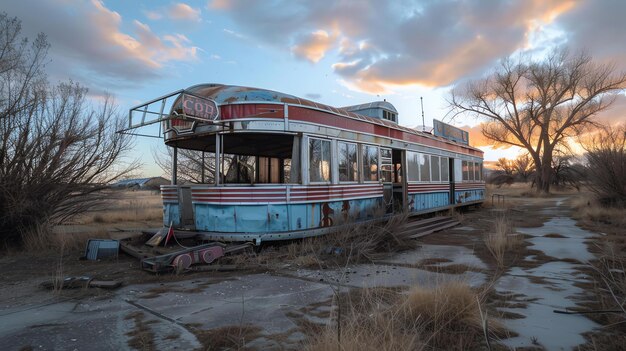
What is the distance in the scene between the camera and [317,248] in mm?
8000

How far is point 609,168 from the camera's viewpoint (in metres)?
16.3

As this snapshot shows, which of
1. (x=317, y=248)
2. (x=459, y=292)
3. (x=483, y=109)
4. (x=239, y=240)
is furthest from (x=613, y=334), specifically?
(x=483, y=109)

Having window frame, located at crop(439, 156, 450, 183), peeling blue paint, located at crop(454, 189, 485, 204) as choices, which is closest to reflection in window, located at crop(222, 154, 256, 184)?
window frame, located at crop(439, 156, 450, 183)

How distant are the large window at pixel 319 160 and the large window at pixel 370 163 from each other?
5.43ft

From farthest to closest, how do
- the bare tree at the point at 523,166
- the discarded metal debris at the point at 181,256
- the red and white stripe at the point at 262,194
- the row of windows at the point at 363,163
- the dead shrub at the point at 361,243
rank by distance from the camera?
1. the bare tree at the point at 523,166
2. the row of windows at the point at 363,163
3. the red and white stripe at the point at 262,194
4. the dead shrub at the point at 361,243
5. the discarded metal debris at the point at 181,256

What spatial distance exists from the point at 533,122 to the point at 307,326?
43863 millimetres

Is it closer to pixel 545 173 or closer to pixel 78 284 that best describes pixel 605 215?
pixel 78 284

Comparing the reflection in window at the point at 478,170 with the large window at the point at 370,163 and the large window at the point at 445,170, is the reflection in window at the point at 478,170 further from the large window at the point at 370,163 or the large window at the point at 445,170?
the large window at the point at 370,163

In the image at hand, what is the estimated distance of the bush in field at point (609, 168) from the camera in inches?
628

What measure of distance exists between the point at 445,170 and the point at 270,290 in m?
12.2

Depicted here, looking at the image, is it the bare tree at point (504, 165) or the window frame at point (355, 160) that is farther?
the bare tree at point (504, 165)

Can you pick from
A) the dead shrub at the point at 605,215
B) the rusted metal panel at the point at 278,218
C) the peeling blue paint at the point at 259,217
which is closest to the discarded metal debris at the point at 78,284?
the peeling blue paint at the point at 259,217

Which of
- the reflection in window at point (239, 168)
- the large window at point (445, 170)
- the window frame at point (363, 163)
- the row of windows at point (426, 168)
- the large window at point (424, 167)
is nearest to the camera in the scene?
the window frame at point (363, 163)

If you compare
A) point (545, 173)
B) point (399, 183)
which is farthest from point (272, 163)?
point (545, 173)
